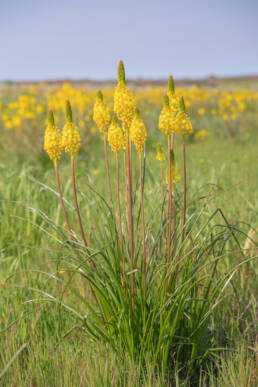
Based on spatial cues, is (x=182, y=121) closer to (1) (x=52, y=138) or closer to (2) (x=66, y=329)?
(1) (x=52, y=138)

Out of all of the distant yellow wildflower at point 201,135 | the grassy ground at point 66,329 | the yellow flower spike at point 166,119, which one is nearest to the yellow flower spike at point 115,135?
the yellow flower spike at point 166,119

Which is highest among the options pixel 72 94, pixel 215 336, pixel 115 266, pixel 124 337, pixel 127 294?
pixel 72 94

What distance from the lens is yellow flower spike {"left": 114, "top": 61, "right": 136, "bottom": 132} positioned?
53.8 inches

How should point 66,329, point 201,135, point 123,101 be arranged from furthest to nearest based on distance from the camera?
point 201,135 < point 66,329 < point 123,101

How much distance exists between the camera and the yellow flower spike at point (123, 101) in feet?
4.49

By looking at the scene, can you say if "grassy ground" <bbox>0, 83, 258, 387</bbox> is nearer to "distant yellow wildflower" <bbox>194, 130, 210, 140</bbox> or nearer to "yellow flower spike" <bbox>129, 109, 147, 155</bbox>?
"yellow flower spike" <bbox>129, 109, 147, 155</bbox>

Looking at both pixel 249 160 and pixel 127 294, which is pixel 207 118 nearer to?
pixel 249 160

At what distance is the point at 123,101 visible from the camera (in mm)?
1364

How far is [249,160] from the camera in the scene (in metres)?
6.52

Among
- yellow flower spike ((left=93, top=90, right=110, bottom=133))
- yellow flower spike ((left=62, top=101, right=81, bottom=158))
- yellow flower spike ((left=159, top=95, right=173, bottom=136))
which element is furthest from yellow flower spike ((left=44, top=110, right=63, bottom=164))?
yellow flower spike ((left=159, top=95, right=173, bottom=136))

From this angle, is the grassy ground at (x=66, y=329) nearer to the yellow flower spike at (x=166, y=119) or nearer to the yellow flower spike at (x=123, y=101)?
the yellow flower spike at (x=166, y=119)

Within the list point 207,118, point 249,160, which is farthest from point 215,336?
point 207,118

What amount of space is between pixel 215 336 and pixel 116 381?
2.33ft

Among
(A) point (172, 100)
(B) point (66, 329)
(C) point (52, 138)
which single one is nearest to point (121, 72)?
(A) point (172, 100)
